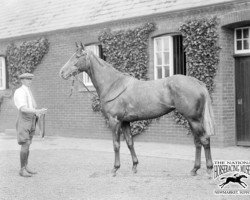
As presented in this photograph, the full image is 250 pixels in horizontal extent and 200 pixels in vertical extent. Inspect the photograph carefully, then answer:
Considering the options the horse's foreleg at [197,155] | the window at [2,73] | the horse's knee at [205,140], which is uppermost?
the window at [2,73]

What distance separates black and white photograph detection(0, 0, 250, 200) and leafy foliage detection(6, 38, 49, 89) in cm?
5

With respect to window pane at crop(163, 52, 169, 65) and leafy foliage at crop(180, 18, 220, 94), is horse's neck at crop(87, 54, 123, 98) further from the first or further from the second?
window pane at crop(163, 52, 169, 65)

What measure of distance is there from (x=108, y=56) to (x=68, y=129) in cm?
357

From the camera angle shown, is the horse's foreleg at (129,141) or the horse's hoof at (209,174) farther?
the horse's foreleg at (129,141)

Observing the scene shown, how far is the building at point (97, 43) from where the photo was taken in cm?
1288

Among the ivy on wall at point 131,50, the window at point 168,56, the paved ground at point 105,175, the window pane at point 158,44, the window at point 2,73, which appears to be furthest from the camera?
the window at point 2,73

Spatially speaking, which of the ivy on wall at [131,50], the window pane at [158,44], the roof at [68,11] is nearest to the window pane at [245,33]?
the roof at [68,11]

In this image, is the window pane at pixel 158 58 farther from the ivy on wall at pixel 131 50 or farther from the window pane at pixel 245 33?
the window pane at pixel 245 33

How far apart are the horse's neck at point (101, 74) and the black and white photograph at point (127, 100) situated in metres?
0.02

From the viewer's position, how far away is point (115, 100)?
8812mm

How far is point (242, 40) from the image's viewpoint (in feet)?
42.6

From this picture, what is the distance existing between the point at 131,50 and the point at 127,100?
255 inches

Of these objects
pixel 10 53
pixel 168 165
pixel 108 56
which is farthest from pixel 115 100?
pixel 10 53

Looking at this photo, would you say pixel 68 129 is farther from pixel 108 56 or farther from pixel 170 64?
pixel 170 64
